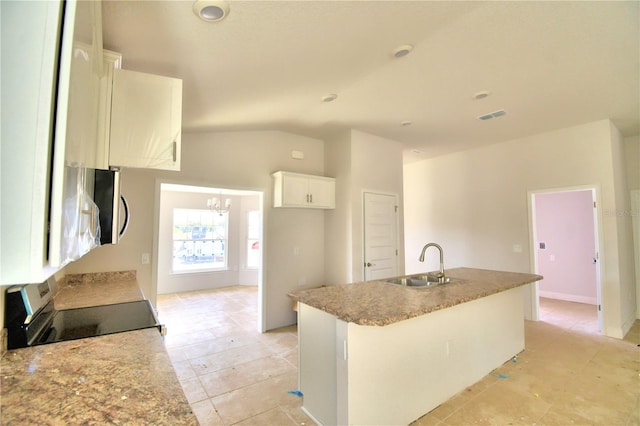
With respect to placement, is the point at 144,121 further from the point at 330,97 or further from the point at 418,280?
the point at 418,280

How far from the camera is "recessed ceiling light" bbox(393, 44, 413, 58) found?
2.28m

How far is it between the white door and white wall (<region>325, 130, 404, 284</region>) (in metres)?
0.10

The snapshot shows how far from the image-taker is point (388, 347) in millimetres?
2018

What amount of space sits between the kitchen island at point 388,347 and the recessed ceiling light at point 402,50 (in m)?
1.93

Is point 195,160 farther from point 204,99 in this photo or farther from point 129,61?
point 129,61

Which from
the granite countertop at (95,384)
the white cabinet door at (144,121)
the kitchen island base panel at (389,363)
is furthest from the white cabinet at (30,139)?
the kitchen island base panel at (389,363)

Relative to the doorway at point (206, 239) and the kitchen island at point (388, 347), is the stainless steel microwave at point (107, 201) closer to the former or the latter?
the kitchen island at point (388, 347)

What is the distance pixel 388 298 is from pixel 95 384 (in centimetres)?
169

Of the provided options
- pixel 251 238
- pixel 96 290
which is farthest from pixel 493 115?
pixel 251 238

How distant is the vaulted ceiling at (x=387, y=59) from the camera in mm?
1755

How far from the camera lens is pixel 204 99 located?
279 cm

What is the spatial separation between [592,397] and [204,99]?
171 inches

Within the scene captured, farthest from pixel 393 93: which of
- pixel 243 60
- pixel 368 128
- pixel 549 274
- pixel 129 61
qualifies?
pixel 549 274

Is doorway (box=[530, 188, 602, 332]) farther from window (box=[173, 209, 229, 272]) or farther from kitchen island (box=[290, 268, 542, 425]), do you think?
window (box=[173, 209, 229, 272])
